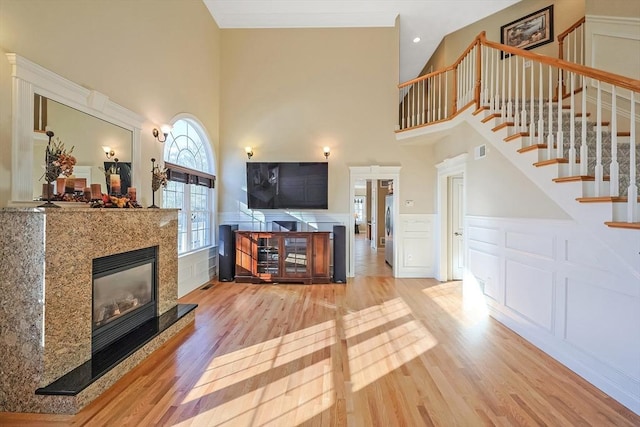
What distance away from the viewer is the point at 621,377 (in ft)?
6.63

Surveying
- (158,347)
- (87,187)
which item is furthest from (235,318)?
(87,187)

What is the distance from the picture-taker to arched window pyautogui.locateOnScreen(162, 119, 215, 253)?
13.9 ft

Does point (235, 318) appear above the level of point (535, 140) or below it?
below

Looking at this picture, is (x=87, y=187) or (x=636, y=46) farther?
(x=636, y=46)

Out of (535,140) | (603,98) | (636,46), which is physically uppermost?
(636,46)

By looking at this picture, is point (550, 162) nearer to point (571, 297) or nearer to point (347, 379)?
point (571, 297)

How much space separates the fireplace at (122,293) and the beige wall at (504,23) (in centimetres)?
658

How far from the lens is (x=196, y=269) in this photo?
4.75m

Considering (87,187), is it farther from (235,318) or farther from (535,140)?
(535,140)

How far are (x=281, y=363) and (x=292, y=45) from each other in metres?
5.65

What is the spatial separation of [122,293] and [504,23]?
743 cm

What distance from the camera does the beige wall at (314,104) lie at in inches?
221

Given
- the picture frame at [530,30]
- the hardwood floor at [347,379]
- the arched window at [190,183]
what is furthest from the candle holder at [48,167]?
the picture frame at [530,30]

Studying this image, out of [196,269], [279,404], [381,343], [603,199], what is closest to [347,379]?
[279,404]
